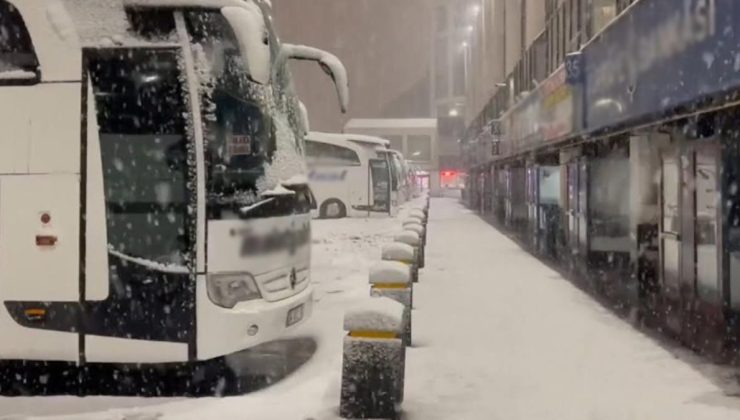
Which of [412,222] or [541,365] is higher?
[412,222]

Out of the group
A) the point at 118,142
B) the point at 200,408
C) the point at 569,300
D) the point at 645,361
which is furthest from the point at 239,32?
the point at 569,300

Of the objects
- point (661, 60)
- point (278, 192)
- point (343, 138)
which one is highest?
point (343, 138)

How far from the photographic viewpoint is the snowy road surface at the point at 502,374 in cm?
572

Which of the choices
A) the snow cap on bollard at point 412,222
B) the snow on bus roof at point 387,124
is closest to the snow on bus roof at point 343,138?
the snow cap on bollard at point 412,222

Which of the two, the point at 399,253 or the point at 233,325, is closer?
the point at 233,325

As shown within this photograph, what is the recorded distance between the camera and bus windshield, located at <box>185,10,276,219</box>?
607 cm

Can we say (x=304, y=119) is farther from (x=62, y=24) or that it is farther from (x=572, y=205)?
(x=572, y=205)

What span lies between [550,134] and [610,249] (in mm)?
2850

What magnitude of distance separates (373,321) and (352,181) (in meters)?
27.4

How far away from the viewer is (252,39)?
5711 millimetres

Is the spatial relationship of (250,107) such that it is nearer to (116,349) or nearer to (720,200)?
(116,349)

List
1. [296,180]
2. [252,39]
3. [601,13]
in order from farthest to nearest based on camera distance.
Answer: [601,13] < [296,180] < [252,39]

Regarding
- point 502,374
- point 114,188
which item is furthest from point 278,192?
point 502,374

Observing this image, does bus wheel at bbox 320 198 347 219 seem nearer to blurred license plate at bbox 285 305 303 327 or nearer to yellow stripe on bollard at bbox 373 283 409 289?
yellow stripe on bollard at bbox 373 283 409 289
